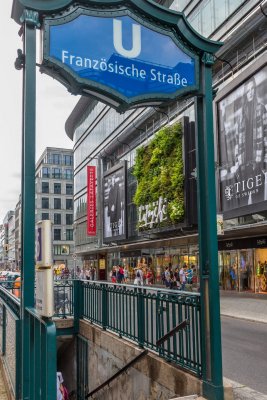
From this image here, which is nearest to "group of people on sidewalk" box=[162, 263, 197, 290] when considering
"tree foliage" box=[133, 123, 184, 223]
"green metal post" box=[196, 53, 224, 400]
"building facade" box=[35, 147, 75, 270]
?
"tree foliage" box=[133, 123, 184, 223]

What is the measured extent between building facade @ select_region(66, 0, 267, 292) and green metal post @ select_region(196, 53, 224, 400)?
5660mm

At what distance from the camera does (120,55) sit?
574cm

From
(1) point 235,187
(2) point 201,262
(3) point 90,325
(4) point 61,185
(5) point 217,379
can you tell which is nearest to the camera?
(5) point 217,379

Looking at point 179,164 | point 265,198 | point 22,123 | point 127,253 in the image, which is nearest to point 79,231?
point 127,253

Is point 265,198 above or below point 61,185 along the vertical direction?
below

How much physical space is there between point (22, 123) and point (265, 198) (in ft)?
58.8

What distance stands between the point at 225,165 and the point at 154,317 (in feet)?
61.5

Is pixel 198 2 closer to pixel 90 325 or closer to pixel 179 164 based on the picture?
pixel 179 164

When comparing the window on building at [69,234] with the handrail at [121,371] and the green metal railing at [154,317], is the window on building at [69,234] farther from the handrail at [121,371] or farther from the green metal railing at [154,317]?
the handrail at [121,371]

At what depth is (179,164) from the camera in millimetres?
30516

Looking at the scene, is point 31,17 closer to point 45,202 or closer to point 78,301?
point 78,301

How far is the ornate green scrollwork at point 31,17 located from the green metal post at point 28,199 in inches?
0.6

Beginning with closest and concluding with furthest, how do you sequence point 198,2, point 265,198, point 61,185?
point 265,198
point 198,2
point 61,185

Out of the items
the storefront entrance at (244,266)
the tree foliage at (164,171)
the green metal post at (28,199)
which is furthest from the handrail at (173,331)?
the tree foliage at (164,171)
